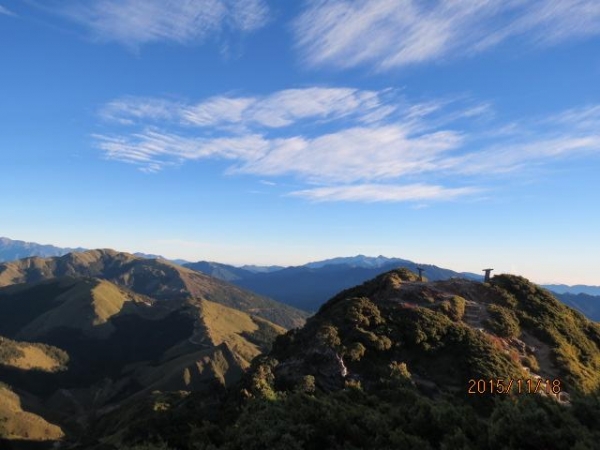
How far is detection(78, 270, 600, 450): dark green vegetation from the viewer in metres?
21.0

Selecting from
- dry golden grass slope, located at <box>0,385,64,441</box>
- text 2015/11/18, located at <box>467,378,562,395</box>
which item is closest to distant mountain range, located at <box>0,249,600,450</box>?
text 2015/11/18, located at <box>467,378,562,395</box>

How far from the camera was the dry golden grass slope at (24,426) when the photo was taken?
16562 centimetres

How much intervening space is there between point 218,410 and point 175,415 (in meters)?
10.9

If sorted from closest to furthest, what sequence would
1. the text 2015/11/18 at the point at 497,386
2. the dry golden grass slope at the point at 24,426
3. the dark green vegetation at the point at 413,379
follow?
the dark green vegetation at the point at 413,379, the text 2015/11/18 at the point at 497,386, the dry golden grass slope at the point at 24,426

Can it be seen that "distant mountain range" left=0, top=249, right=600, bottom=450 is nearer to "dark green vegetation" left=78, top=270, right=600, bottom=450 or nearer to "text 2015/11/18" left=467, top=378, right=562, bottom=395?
"dark green vegetation" left=78, top=270, right=600, bottom=450

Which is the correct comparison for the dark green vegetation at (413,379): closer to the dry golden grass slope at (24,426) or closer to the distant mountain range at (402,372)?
the distant mountain range at (402,372)

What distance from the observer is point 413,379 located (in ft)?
145

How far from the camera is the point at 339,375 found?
4422cm

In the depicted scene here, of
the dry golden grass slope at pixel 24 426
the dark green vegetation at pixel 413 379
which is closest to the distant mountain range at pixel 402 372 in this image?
the dark green vegetation at pixel 413 379

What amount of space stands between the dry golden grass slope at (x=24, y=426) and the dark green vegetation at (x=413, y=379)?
5468 inches

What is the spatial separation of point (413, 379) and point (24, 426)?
183269 mm

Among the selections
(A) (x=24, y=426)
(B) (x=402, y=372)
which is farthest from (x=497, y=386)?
(A) (x=24, y=426)

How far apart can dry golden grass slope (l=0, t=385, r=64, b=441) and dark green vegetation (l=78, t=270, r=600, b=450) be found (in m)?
139

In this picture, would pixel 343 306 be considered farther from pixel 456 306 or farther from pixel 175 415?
pixel 175 415
